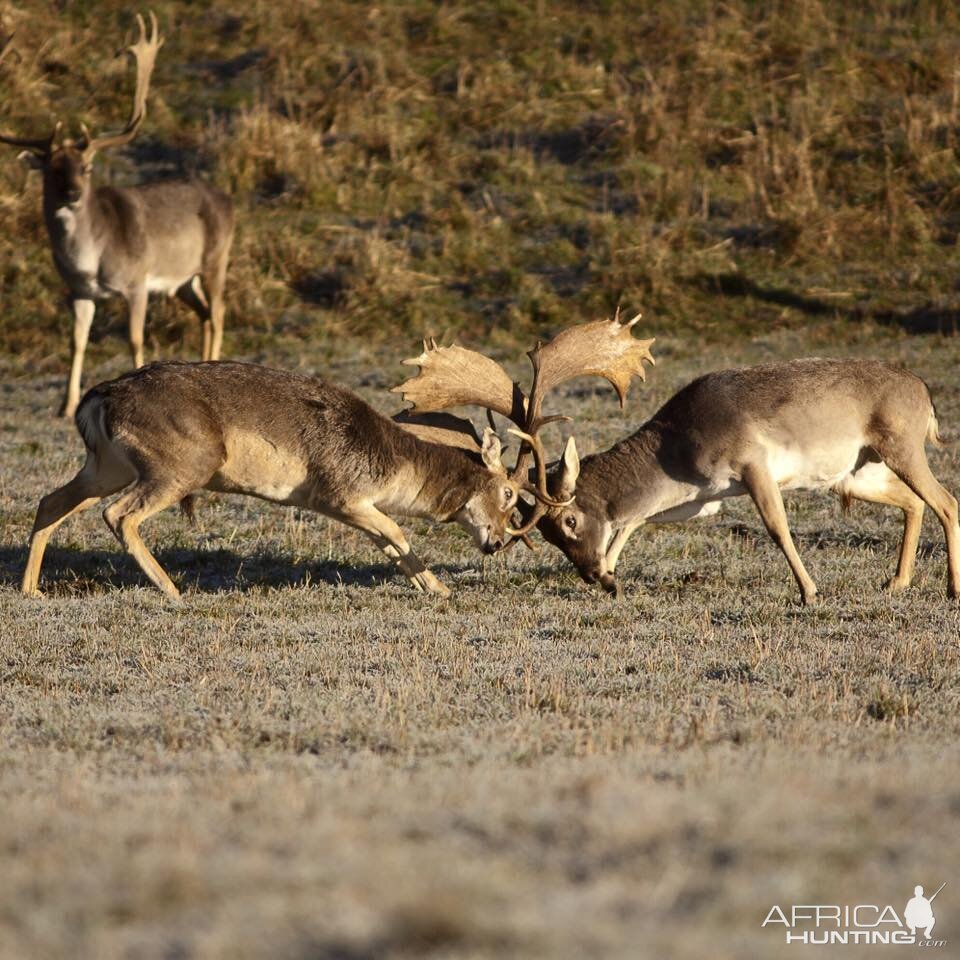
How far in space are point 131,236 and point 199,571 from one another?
26.4 feet

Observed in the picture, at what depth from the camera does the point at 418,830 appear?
216 inches

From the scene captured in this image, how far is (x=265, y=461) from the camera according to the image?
10984mm

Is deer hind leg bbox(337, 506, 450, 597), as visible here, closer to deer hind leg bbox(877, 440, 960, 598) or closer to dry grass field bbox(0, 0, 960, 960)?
dry grass field bbox(0, 0, 960, 960)

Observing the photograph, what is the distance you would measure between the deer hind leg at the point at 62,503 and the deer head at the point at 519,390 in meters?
2.12

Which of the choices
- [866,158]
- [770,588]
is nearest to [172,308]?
[866,158]

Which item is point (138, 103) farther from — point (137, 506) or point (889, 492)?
point (889, 492)

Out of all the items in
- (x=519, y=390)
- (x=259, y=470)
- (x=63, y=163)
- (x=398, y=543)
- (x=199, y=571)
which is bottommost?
(x=199, y=571)

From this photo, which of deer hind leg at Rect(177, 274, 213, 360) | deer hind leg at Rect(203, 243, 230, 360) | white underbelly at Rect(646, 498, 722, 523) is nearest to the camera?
white underbelly at Rect(646, 498, 722, 523)

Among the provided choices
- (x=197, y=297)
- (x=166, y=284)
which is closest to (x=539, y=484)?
(x=166, y=284)

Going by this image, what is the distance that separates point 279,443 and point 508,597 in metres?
1.90

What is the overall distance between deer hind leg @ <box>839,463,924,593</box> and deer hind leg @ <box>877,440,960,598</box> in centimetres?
46

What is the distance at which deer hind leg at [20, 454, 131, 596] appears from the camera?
36.5 ft

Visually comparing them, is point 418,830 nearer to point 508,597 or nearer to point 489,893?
point 489,893

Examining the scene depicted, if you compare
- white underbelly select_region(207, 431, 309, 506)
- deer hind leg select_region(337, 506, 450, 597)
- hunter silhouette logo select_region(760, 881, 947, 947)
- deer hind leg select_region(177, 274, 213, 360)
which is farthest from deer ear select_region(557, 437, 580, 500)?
deer hind leg select_region(177, 274, 213, 360)
